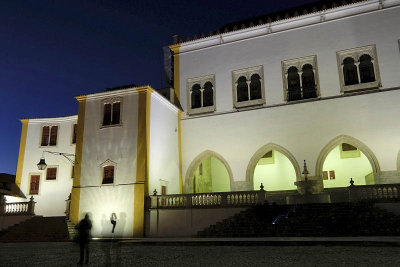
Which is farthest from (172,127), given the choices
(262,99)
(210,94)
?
(262,99)

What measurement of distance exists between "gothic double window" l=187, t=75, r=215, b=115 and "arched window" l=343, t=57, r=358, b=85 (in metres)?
7.71

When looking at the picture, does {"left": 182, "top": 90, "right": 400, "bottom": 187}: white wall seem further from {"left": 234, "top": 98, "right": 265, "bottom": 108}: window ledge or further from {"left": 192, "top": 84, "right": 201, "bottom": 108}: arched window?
{"left": 192, "top": 84, "right": 201, "bottom": 108}: arched window

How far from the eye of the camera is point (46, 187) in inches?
952

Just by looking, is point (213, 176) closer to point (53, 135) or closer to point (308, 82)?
point (308, 82)

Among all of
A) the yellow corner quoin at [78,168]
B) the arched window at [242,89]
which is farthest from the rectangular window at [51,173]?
the arched window at [242,89]

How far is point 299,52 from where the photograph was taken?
2173 centimetres

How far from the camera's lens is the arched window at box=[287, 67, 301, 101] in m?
21.3

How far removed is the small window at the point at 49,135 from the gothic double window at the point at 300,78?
50.8 feet

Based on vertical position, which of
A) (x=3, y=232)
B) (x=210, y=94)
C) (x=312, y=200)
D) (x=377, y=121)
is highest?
(x=210, y=94)

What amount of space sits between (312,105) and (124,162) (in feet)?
35.1

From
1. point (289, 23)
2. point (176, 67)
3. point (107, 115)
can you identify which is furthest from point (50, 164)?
point (289, 23)

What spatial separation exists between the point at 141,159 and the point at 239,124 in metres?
6.41

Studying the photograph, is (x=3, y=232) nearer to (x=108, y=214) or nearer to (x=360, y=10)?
(x=108, y=214)

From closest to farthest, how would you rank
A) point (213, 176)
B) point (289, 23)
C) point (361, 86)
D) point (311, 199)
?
point (311, 199) < point (361, 86) < point (289, 23) < point (213, 176)
